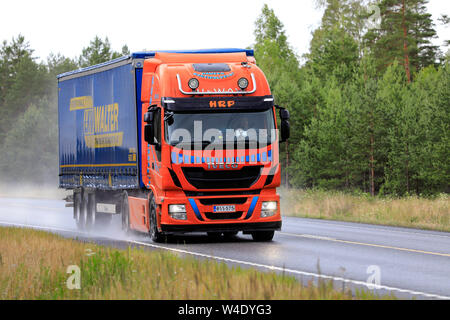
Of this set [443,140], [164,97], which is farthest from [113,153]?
[443,140]

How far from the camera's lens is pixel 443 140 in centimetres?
4338

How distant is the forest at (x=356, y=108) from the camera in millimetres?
46219

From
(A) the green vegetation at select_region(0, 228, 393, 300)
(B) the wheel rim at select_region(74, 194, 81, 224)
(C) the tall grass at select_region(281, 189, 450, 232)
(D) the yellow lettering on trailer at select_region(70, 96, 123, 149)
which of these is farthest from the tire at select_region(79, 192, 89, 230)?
(A) the green vegetation at select_region(0, 228, 393, 300)

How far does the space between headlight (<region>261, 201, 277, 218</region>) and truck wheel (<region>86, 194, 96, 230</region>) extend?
24.0 ft

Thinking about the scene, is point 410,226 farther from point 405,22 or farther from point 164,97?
point 405,22

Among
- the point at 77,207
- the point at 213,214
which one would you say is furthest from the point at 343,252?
the point at 77,207

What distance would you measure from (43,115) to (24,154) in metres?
6.62

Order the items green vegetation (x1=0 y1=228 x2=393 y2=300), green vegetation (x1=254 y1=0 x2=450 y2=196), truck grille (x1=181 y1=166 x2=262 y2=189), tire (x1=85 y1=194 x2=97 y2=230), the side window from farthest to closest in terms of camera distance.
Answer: green vegetation (x1=254 y1=0 x2=450 y2=196), tire (x1=85 y1=194 x2=97 y2=230), the side window, truck grille (x1=181 y1=166 x2=262 y2=189), green vegetation (x1=0 y1=228 x2=393 y2=300)

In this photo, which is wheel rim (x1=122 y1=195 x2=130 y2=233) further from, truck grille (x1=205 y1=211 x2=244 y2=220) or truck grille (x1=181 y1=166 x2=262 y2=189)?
truck grille (x1=181 y1=166 x2=262 y2=189)

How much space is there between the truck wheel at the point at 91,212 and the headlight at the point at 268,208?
7.31m

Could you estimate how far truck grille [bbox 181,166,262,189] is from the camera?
1784 cm

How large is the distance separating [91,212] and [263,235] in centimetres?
676

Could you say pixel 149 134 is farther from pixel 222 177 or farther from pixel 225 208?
pixel 225 208

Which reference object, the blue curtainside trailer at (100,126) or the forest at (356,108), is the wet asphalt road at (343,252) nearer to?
the blue curtainside trailer at (100,126)
